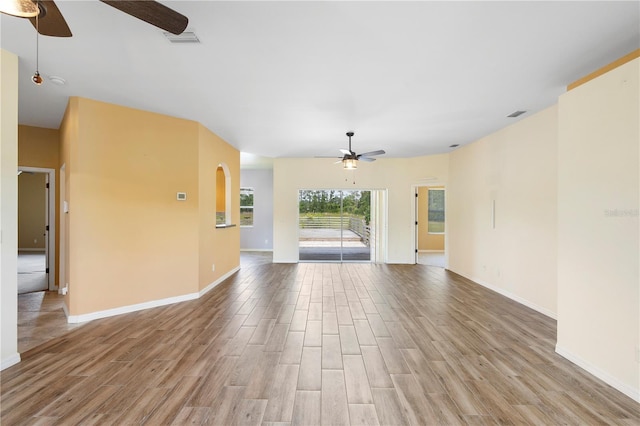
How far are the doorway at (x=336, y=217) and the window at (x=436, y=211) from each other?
250 cm

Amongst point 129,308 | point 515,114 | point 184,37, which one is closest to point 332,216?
point 515,114

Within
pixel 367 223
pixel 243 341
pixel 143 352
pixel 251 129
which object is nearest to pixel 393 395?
pixel 243 341

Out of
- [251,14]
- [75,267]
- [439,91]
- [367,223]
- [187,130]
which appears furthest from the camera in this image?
[367,223]

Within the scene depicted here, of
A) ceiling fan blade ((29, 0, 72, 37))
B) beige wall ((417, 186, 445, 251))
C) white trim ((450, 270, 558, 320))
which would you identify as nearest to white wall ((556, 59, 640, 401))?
white trim ((450, 270, 558, 320))

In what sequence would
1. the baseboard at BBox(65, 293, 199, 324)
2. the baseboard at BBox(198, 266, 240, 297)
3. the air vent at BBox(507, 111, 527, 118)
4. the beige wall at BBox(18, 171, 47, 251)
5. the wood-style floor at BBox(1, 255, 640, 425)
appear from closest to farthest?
the wood-style floor at BBox(1, 255, 640, 425) → the baseboard at BBox(65, 293, 199, 324) → the air vent at BBox(507, 111, 527, 118) → the baseboard at BBox(198, 266, 240, 297) → the beige wall at BBox(18, 171, 47, 251)

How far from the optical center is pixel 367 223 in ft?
28.2

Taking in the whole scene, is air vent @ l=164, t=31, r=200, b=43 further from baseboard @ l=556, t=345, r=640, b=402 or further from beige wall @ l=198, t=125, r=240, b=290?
baseboard @ l=556, t=345, r=640, b=402

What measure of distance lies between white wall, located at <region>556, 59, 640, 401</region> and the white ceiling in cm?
48

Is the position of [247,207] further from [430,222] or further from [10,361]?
[10,361]

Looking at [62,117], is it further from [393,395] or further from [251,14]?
[393,395]

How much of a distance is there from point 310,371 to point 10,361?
8.86 feet

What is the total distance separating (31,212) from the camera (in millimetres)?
9500

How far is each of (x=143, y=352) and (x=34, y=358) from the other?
964mm

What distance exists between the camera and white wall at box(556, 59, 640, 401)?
89.0 inches
